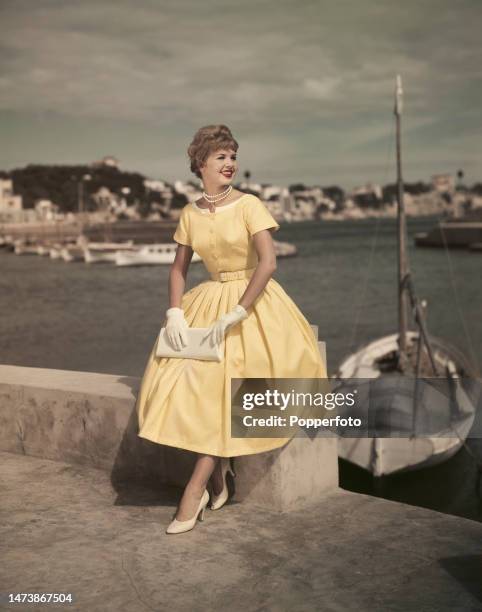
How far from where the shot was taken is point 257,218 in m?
3.15

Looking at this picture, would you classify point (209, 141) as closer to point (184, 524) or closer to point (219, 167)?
point (219, 167)

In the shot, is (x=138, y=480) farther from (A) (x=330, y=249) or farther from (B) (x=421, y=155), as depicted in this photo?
(B) (x=421, y=155)

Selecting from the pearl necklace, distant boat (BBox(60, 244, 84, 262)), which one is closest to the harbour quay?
distant boat (BBox(60, 244, 84, 262))

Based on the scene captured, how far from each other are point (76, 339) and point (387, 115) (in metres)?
96.4

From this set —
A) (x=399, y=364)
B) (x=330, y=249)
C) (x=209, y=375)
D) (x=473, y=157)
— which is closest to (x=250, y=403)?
(x=209, y=375)

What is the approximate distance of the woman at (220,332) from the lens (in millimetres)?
3021

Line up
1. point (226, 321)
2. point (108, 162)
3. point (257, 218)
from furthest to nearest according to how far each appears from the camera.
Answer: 1. point (108, 162)
2. point (257, 218)
3. point (226, 321)

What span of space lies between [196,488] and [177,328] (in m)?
0.64

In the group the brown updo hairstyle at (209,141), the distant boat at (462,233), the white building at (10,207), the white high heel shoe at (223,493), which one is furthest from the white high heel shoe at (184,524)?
the white building at (10,207)

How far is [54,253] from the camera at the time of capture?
82.0 metres

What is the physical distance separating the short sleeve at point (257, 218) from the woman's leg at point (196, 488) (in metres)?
0.92

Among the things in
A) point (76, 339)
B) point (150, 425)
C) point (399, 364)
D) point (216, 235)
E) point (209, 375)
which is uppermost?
point (216, 235)

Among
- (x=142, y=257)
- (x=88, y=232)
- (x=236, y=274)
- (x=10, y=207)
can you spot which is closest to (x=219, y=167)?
(x=236, y=274)

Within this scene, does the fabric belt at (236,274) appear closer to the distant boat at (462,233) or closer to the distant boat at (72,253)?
the distant boat at (72,253)
